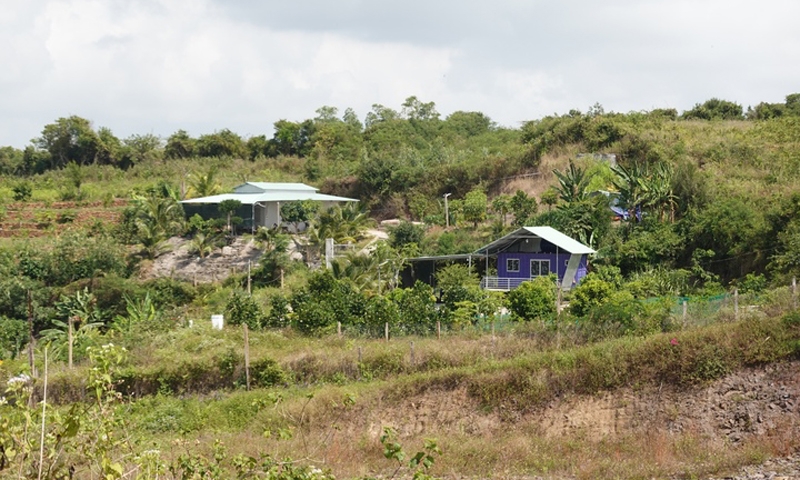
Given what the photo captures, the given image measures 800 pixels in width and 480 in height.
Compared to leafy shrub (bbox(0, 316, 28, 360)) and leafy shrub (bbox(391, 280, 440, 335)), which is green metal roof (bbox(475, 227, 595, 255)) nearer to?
leafy shrub (bbox(391, 280, 440, 335))

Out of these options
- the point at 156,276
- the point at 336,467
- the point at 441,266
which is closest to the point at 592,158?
the point at 441,266

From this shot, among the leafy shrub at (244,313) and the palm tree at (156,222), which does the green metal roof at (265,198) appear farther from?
the leafy shrub at (244,313)

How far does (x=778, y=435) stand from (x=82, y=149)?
1776 inches

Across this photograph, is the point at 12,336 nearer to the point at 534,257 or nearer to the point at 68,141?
the point at 534,257

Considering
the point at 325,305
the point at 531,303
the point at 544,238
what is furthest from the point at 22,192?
the point at 531,303

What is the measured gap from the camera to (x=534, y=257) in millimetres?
25688

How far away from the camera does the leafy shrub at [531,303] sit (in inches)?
779

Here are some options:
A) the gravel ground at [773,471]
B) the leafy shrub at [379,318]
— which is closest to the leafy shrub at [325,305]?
the leafy shrub at [379,318]

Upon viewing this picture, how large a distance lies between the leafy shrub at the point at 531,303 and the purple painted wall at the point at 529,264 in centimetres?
481

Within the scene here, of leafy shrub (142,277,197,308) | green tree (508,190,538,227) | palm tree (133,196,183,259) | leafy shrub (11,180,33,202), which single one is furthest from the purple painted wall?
leafy shrub (11,180,33,202)

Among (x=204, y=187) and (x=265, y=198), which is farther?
(x=204, y=187)

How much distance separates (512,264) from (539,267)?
89 cm

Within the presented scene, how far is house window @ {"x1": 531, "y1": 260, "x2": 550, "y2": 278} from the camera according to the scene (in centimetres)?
2555

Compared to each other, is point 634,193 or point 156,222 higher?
point 634,193
